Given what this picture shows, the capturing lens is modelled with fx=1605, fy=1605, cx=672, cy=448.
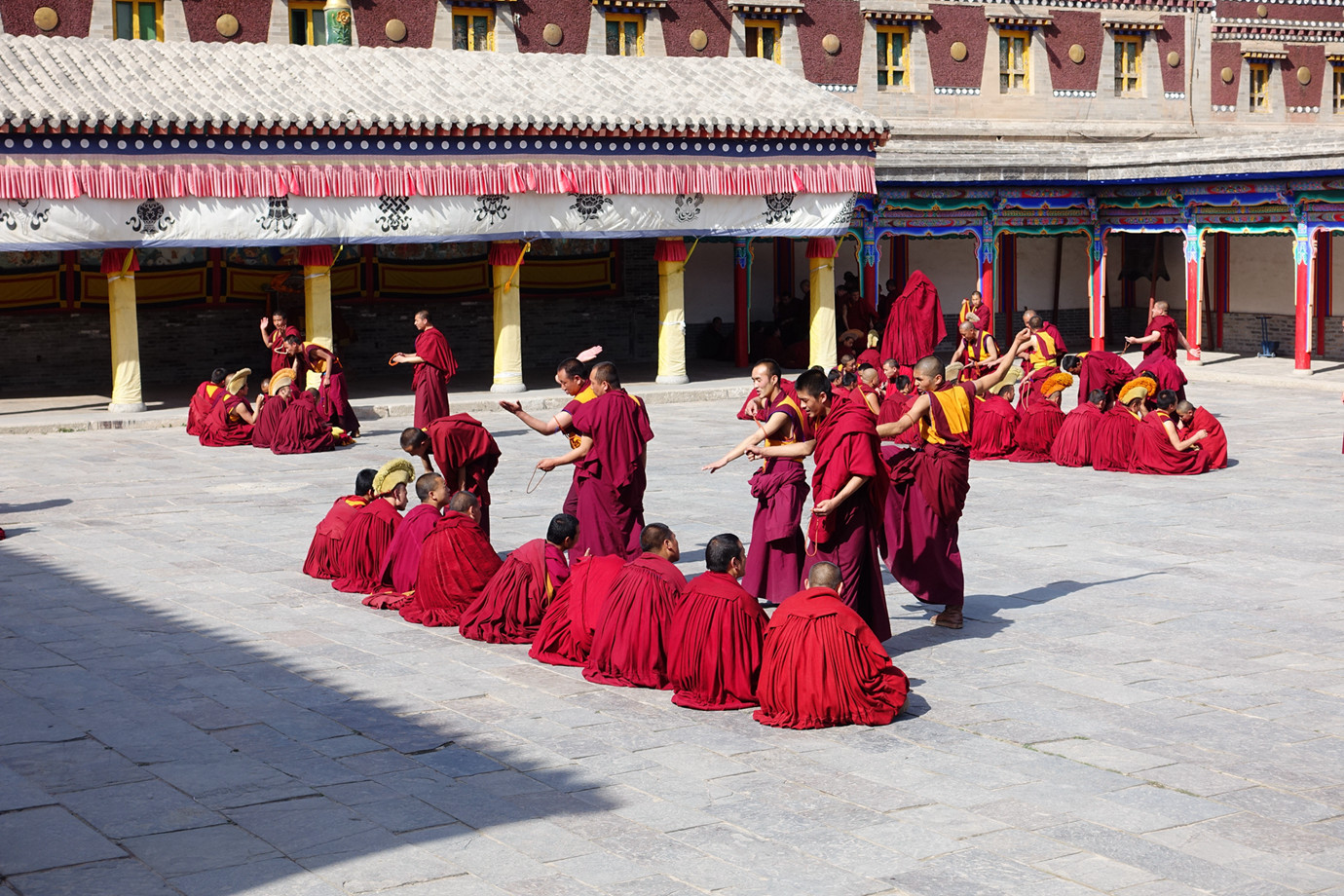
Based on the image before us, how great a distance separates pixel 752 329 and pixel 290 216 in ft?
28.2

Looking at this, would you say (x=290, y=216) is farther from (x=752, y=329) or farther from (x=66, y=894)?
(x=66, y=894)

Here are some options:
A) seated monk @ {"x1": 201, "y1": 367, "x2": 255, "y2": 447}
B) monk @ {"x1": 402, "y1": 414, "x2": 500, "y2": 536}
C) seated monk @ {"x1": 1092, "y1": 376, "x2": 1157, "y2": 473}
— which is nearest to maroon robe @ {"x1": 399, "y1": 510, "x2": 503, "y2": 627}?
monk @ {"x1": 402, "y1": 414, "x2": 500, "y2": 536}

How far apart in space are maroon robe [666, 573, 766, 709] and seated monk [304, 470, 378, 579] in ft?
10.8

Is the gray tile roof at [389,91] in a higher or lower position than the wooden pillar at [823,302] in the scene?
higher

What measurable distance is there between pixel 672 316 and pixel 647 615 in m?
14.2

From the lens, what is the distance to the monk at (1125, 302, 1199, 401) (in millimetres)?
15391

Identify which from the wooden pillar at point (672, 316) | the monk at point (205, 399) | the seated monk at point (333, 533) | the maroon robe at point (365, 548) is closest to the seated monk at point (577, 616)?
the maroon robe at point (365, 548)

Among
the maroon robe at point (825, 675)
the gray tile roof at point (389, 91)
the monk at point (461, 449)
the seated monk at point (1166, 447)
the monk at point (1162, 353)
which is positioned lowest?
the maroon robe at point (825, 675)

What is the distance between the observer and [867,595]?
8102 millimetres

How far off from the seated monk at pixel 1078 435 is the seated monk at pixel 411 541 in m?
7.13

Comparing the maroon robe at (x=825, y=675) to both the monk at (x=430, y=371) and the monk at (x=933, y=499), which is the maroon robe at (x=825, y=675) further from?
the monk at (x=430, y=371)

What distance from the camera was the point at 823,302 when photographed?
22.4 m

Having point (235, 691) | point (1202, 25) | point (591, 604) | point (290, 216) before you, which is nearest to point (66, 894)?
point (235, 691)

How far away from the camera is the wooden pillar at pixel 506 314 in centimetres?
2053
